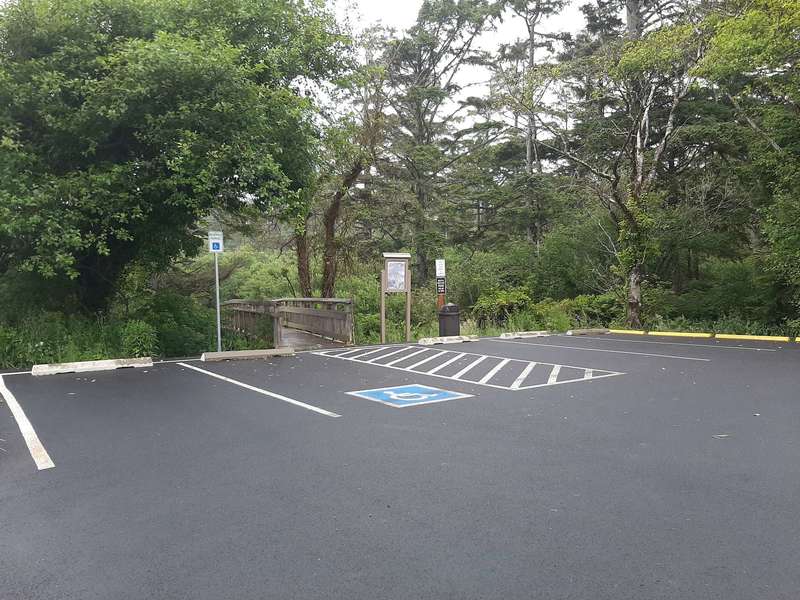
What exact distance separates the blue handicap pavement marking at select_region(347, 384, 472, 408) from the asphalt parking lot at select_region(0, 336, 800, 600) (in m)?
0.04

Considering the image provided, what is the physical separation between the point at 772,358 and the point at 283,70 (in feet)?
37.9

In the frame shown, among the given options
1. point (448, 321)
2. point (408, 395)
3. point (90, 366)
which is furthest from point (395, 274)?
point (90, 366)

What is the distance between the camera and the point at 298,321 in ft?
57.7

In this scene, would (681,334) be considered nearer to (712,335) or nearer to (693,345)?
(712,335)

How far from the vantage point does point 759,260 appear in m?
17.7

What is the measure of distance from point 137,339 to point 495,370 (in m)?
6.75

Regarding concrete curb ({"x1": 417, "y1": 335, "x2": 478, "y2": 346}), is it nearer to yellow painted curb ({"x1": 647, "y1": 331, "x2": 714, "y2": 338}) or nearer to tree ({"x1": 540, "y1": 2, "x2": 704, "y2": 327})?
yellow painted curb ({"x1": 647, "y1": 331, "x2": 714, "y2": 338})

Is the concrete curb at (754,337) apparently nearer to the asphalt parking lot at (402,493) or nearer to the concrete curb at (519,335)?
the concrete curb at (519,335)

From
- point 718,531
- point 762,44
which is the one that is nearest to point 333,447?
point 718,531

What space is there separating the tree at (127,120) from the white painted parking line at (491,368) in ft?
12.8

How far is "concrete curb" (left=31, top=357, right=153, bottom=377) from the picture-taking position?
30.1 ft

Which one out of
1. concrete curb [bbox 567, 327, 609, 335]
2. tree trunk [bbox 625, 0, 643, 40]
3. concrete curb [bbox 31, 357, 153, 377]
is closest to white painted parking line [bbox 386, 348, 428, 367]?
concrete curb [bbox 31, 357, 153, 377]

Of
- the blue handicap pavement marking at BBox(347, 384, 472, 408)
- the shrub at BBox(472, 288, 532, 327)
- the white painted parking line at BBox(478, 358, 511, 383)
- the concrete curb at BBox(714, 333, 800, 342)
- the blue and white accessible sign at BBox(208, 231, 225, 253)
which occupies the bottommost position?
the blue handicap pavement marking at BBox(347, 384, 472, 408)

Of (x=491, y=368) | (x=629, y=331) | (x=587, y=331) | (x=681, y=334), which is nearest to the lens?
(x=491, y=368)
